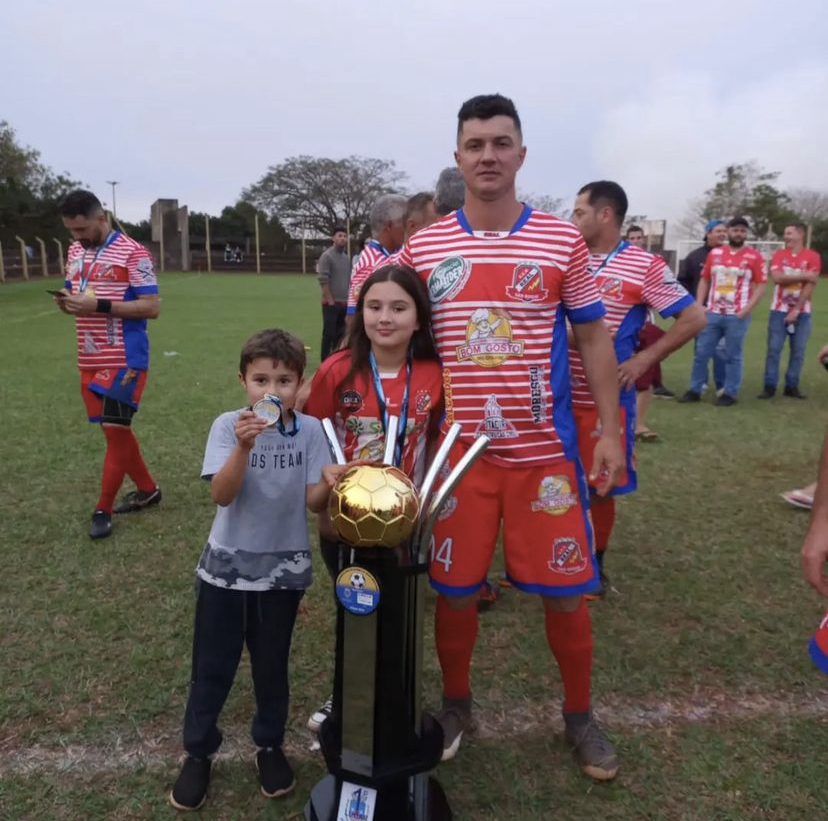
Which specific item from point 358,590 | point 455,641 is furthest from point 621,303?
point 358,590

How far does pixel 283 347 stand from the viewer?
2230mm

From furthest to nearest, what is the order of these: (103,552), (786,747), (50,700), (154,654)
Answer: (103,552) < (154,654) < (50,700) < (786,747)

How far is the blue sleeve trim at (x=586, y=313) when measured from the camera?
7.57 feet

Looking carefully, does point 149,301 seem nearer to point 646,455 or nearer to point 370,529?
point 370,529

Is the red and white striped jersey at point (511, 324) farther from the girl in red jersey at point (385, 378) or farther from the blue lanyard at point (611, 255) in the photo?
the blue lanyard at point (611, 255)

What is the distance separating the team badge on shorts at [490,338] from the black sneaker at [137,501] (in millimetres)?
3187

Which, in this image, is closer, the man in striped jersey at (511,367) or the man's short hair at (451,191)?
the man in striped jersey at (511,367)

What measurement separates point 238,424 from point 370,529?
0.48m

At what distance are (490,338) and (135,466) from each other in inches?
124

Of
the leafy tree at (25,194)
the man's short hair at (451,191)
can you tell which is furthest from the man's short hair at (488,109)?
the leafy tree at (25,194)

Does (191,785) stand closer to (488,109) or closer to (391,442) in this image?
(391,442)

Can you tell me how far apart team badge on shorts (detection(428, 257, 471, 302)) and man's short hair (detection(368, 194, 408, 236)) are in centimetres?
156

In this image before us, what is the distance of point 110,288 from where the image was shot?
171 inches

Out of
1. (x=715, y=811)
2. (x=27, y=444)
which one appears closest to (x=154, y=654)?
(x=715, y=811)
